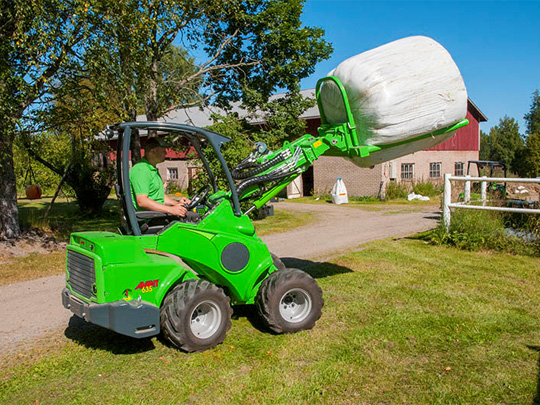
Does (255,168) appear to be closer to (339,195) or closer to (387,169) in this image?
(339,195)

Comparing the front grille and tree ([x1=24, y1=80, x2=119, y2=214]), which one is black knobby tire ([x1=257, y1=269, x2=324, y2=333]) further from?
tree ([x1=24, y1=80, x2=119, y2=214])

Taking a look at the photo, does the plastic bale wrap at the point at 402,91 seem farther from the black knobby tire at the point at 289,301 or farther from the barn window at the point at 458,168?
the barn window at the point at 458,168

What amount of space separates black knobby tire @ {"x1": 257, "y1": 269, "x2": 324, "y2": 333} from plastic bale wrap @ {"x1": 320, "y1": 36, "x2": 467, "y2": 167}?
1.86 meters

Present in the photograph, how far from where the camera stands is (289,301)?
18.0ft

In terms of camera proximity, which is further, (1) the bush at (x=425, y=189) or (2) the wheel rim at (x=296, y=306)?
(1) the bush at (x=425, y=189)

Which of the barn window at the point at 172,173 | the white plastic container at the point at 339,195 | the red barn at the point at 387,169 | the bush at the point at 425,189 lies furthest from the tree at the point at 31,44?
the barn window at the point at 172,173

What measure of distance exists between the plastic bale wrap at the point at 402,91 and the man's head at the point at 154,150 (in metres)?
2.26

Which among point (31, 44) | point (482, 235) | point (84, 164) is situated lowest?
point (482, 235)

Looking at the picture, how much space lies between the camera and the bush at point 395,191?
934 inches

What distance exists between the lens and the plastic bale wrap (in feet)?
17.7

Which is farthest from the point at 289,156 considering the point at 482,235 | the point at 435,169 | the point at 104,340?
the point at 435,169

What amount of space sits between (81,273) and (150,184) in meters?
1.17

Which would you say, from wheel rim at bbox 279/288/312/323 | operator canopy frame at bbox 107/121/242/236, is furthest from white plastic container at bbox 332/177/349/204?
operator canopy frame at bbox 107/121/242/236

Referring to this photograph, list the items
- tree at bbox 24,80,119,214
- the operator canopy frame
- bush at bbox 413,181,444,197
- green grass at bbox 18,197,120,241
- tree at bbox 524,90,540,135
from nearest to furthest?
the operator canopy frame, green grass at bbox 18,197,120,241, tree at bbox 24,80,119,214, bush at bbox 413,181,444,197, tree at bbox 524,90,540,135
